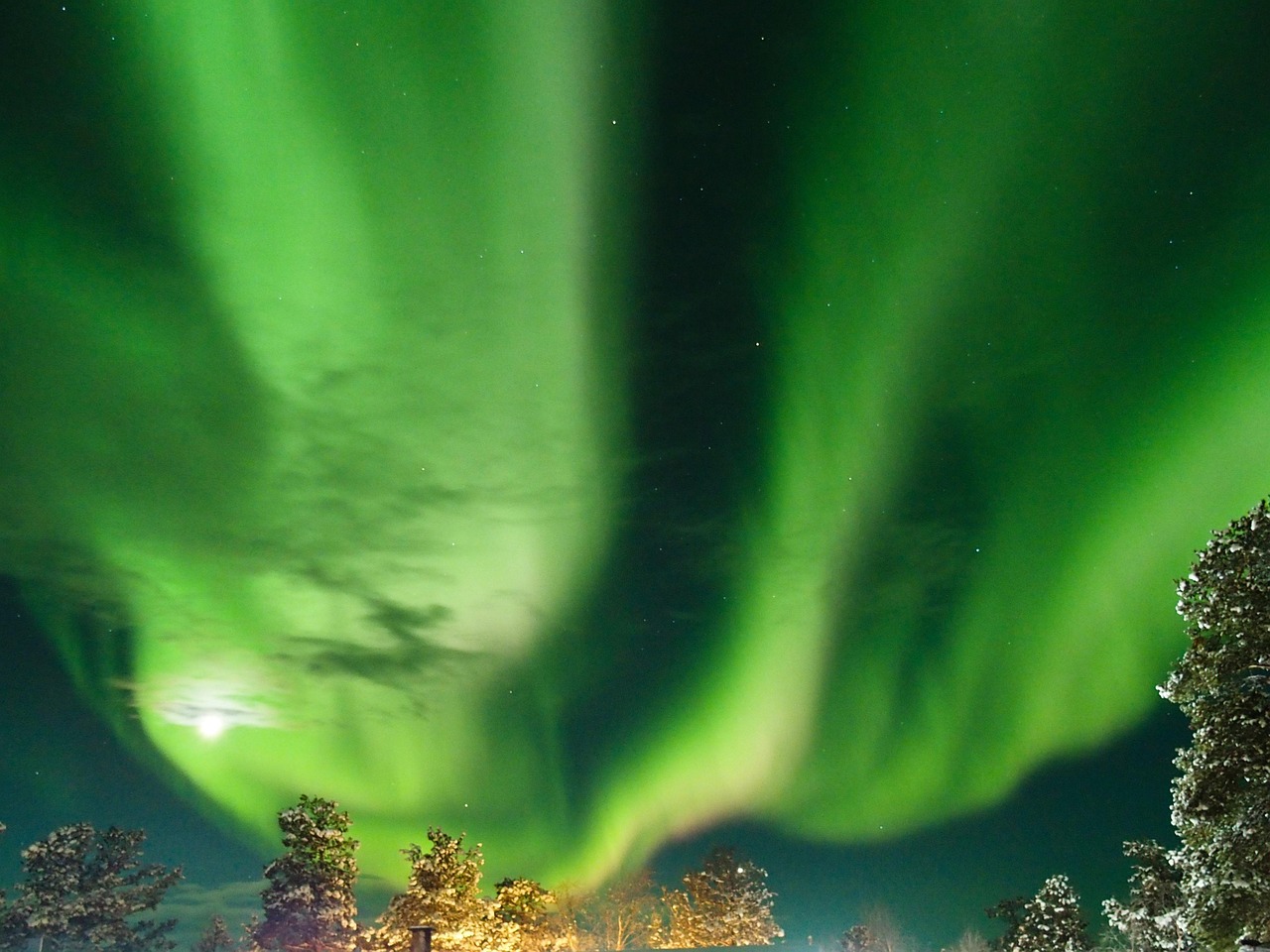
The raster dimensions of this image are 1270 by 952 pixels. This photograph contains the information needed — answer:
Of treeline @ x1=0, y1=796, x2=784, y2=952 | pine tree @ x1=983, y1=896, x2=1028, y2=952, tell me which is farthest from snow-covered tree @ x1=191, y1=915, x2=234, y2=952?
pine tree @ x1=983, y1=896, x2=1028, y2=952

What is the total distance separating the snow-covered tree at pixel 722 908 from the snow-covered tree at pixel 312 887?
46732mm

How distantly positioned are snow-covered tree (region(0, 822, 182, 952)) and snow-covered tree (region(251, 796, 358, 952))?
2056 cm

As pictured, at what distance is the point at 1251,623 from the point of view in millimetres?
20625

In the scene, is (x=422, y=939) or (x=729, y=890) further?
(x=729, y=890)

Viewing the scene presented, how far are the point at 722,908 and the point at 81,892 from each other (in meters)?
57.7

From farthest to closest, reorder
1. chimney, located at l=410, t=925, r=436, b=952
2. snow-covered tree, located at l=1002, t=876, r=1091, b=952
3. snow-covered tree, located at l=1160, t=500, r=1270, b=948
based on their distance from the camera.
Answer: snow-covered tree, located at l=1002, t=876, r=1091, b=952, chimney, located at l=410, t=925, r=436, b=952, snow-covered tree, located at l=1160, t=500, r=1270, b=948

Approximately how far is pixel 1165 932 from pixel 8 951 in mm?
78019

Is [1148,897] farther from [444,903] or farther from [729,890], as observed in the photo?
[729,890]

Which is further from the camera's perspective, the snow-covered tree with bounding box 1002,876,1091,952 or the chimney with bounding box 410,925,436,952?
the snow-covered tree with bounding box 1002,876,1091,952

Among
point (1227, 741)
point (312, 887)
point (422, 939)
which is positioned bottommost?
point (422, 939)

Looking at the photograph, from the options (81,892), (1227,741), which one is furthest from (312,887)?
(1227,741)

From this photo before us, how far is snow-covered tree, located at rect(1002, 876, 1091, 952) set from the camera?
57375 millimetres

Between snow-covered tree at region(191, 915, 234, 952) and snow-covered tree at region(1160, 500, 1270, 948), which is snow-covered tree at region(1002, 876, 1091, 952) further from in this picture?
snow-covered tree at region(191, 915, 234, 952)

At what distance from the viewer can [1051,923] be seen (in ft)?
191
